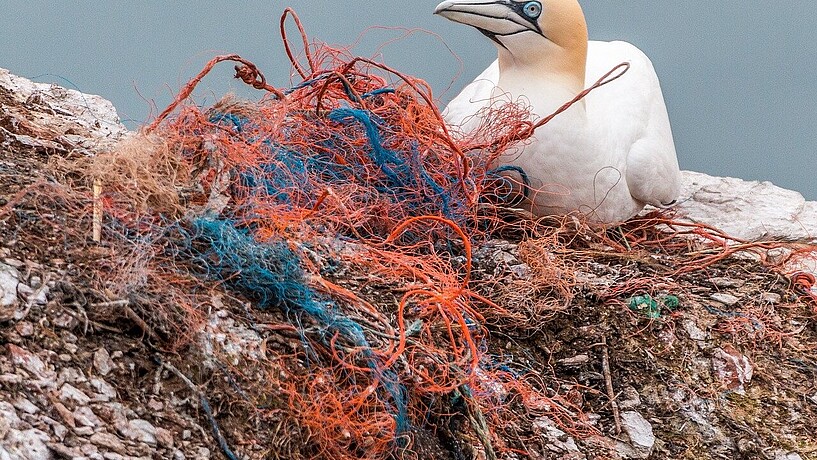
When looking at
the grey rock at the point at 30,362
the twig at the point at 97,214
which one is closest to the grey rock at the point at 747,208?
the twig at the point at 97,214

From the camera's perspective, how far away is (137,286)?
3811 millimetres

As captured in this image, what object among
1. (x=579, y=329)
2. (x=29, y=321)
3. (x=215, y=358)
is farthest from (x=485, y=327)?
(x=29, y=321)

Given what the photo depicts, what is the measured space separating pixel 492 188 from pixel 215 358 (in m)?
2.81

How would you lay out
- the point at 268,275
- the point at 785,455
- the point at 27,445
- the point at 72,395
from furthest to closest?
1. the point at 785,455
2. the point at 268,275
3. the point at 72,395
4. the point at 27,445

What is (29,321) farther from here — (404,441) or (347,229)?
(347,229)

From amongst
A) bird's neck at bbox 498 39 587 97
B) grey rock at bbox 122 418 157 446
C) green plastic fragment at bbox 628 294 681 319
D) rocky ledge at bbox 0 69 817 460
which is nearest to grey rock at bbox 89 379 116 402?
rocky ledge at bbox 0 69 817 460

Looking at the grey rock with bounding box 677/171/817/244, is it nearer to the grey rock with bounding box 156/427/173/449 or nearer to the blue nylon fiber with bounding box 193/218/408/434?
the blue nylon fiber with bounding box 193/218/408/434

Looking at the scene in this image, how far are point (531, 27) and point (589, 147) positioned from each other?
30.1 inches

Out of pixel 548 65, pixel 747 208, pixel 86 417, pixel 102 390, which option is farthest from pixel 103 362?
pixel 747 208

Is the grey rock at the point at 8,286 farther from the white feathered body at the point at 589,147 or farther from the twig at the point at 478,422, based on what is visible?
the white feathered body at the point at 589,147

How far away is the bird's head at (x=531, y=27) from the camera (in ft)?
20.2

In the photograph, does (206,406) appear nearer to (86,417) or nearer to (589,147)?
(86,417)

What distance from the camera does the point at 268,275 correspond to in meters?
4.15

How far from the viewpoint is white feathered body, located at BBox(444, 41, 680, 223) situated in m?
6.21
